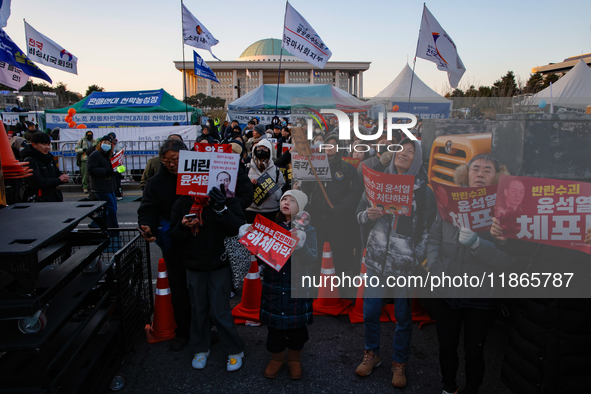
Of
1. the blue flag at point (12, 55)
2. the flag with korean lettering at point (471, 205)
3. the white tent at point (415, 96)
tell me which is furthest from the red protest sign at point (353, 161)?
the white tent at point (415, 96)

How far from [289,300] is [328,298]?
4.53ft

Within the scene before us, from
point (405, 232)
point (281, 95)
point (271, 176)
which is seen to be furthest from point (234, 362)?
point (281, 95)

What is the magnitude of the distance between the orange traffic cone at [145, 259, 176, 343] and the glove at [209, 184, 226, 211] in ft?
4.01

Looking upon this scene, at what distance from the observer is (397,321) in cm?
311

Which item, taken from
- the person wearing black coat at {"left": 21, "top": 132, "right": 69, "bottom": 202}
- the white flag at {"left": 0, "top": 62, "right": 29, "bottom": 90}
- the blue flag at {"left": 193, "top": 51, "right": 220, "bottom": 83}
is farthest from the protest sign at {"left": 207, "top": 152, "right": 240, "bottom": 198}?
the blue flag at {"left": 193, "top": 51, "right": 220, "bottom": 83}

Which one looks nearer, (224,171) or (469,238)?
(469,238)

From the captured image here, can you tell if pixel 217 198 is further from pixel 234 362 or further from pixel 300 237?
pixel 234 362

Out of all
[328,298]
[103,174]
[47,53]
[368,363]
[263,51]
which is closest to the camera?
[368,363]

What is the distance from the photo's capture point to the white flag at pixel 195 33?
11867 mm

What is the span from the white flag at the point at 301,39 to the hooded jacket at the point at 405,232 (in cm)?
693

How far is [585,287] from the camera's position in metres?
2.31

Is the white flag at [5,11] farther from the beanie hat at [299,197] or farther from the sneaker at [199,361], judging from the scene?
the sneaker at [199,361]

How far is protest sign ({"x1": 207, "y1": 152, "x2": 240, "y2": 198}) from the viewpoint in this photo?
298cm

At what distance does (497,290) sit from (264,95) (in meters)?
21.5
